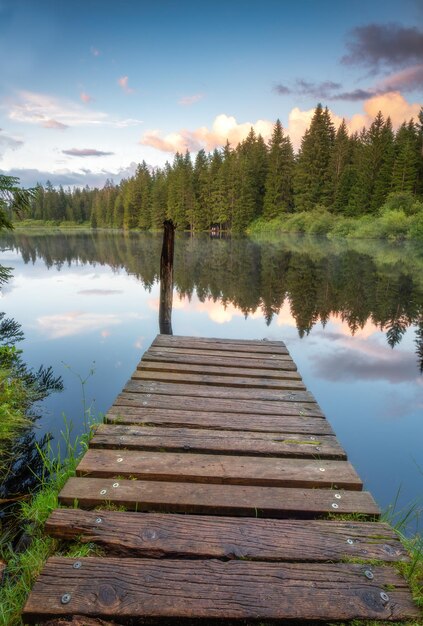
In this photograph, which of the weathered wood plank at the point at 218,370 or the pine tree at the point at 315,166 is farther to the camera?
the pine tree at the point at 315,166

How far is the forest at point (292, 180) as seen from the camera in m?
41.5

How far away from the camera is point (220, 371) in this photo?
4297 mm

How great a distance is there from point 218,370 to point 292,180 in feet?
174

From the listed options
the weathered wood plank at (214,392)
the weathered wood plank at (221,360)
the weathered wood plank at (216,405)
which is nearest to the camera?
the weathered wood plank at (216,405)

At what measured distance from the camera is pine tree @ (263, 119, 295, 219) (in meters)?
51.3

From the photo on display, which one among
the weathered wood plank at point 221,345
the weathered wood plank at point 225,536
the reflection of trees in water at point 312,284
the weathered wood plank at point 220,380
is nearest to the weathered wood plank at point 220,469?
the weathered wood plank at point 225,536

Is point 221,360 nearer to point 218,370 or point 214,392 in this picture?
point 218,370

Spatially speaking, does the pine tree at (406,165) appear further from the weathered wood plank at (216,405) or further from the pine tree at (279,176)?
the weathered wood plank at (216,405)

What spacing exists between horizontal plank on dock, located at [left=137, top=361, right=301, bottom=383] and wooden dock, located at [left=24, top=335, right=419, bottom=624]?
860mm

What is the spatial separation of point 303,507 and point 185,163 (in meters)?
69.8

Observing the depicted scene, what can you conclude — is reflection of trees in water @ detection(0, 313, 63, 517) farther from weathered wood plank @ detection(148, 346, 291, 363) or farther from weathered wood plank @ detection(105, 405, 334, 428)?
weathered wood plank @ detection(148, 346, 291, 363)

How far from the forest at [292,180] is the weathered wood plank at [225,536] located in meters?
32.2

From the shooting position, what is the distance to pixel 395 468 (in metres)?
3.92

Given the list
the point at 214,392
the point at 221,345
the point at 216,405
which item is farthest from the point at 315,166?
the point at 216,405
